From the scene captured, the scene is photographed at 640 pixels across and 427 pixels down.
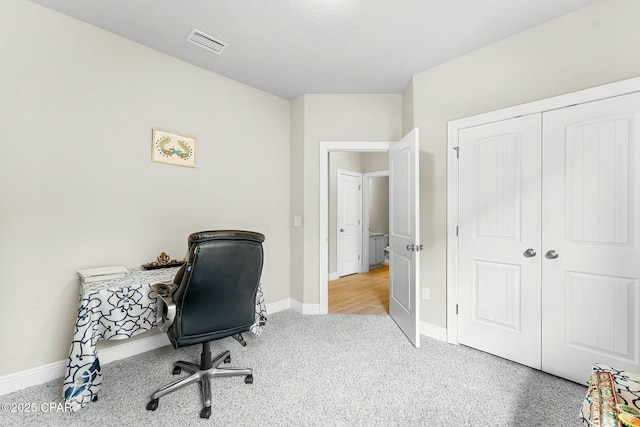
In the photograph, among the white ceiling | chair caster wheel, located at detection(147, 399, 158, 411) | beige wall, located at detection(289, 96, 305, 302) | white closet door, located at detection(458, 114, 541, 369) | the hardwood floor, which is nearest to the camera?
chair caster wheel, located at detection(147, 399, 158, 411)

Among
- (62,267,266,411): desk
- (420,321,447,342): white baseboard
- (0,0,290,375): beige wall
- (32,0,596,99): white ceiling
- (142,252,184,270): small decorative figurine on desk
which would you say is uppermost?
(32,0,596,99): white ceiling

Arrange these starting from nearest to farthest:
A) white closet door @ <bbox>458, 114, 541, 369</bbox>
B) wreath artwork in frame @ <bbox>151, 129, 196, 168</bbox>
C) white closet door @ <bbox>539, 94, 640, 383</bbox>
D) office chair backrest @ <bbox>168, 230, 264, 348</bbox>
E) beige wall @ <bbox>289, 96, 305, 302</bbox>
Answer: office chair backrest @ <bbox>168, 230, 264, 348</bbox> < white closet door @ <bbox>539, 94, 640, 383</bbox> < white closet door @ <bbox>458, 114, 541, 369</bbox> < wreath artwork in frame @ <bbox>151, 129, 196, 168</bbox> < beige wall @ <bbox>289, 96, 305, 302</bbox>

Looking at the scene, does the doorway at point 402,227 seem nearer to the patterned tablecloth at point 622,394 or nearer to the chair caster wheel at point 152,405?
the patterned tablecloth at point 622,394

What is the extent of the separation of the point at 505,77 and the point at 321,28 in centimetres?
159

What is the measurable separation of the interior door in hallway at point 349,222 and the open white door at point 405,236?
6.75 ft

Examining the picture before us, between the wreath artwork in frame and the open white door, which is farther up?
the wreath artwork in frame

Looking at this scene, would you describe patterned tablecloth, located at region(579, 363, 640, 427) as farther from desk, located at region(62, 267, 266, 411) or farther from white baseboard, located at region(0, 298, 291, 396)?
white baseboard, located at region(0, 298, 291, 396)

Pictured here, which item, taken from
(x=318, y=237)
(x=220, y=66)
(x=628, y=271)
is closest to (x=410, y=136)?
(x=318, y=237)

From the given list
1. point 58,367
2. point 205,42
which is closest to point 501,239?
point 205,42

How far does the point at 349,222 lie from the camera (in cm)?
555

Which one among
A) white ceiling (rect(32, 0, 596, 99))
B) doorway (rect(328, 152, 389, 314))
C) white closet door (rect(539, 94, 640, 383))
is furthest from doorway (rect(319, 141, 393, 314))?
white closet door (rect(539, 94, 640, 383))

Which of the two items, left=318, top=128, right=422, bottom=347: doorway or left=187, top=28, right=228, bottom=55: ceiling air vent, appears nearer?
left=187, top=28, right=228, bottom=55: ceiling air vent

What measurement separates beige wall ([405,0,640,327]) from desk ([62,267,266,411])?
6.22ft

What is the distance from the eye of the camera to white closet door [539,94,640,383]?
71.7 inches
